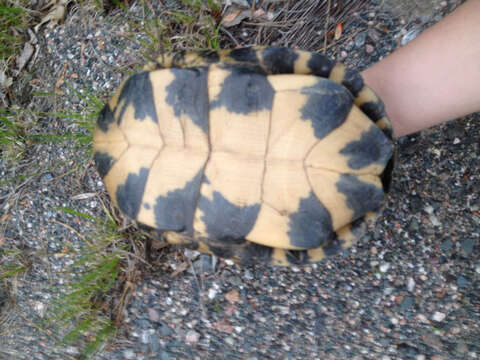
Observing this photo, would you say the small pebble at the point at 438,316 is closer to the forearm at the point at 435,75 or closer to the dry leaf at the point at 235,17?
the forearm at the point at 435,75

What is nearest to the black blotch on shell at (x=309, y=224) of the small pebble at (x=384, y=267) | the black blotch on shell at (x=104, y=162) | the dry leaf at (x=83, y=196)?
the black blotch on shell at (x=104, y=162)

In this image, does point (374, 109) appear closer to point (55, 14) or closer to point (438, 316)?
point (438, 316)

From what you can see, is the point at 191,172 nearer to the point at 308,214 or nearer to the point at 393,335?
the point at 308,214

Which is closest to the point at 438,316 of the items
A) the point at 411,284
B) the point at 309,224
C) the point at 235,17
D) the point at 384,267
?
the point at 411,284

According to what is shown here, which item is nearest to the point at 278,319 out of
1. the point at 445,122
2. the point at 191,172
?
the point at 191,172

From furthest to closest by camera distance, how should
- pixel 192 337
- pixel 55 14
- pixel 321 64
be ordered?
pixel 55 14
pixel 192 337
pixel 321 64
